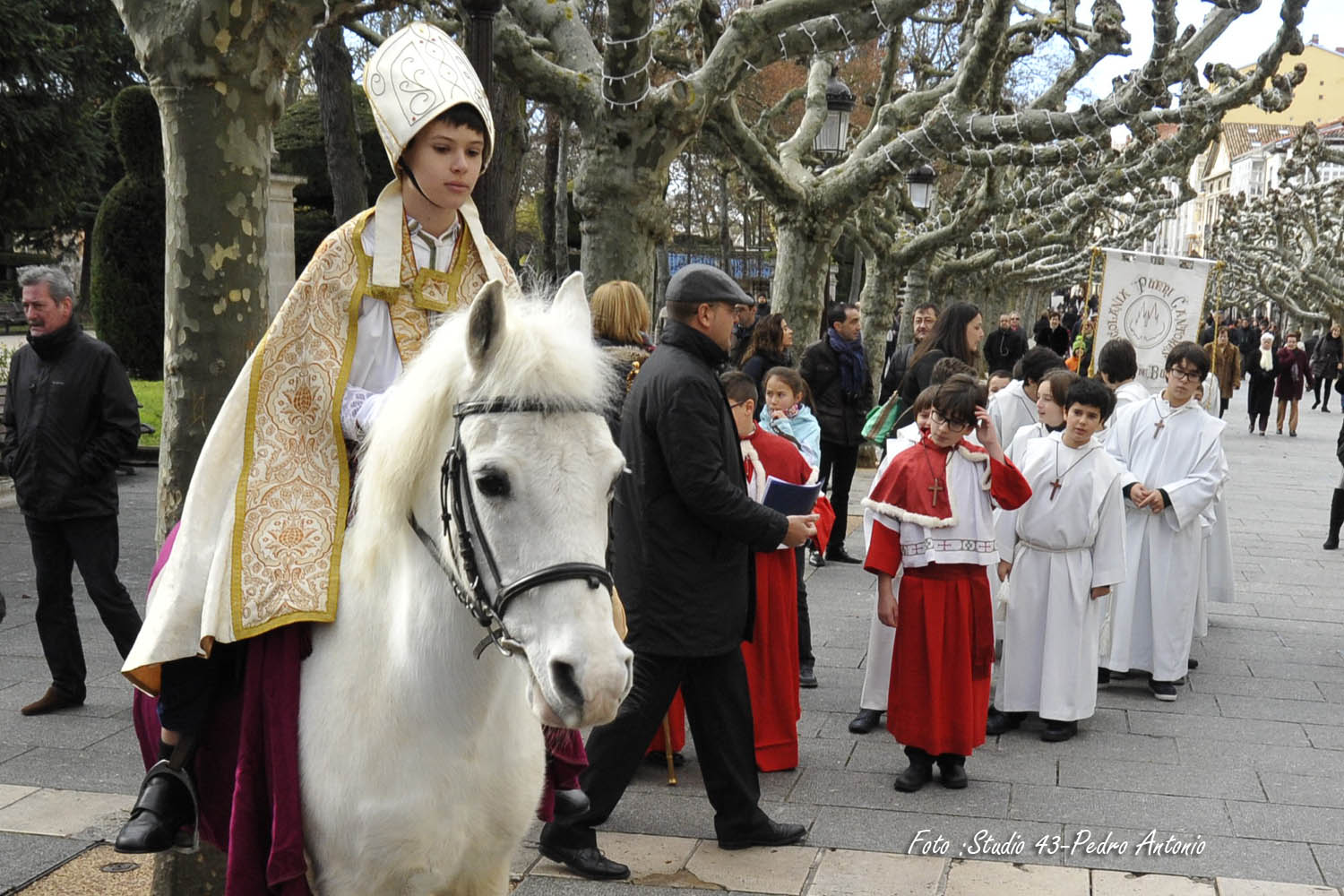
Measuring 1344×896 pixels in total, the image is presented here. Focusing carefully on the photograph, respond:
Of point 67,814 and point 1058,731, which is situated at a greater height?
point 67,814

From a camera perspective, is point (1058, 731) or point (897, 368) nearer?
point (1058, 731)

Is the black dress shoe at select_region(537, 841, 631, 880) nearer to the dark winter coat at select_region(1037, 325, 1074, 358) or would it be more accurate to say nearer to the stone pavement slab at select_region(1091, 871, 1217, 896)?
the stone pavement slab at select_region(1091, 871, 1217, 896)

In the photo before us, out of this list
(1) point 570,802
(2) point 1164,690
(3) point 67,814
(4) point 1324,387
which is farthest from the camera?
(4) point 1324,387

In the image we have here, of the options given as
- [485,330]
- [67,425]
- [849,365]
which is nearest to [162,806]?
[485,330]

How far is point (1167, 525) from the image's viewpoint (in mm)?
7559

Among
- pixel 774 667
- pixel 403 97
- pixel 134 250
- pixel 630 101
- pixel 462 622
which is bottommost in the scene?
pixel 774 667

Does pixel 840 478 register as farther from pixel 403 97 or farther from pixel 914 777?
pixel 403 97

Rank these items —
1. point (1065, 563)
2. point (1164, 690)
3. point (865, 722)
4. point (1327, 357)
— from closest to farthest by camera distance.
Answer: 1. point (865, 722)
2. point (1065, 563)
3. point (1164, 690)
4. point (1327, 357)

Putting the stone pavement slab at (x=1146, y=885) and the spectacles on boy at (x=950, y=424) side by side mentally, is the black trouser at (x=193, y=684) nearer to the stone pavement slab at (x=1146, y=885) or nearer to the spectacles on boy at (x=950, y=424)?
the stone pavement slab at (x=1146, y=885)

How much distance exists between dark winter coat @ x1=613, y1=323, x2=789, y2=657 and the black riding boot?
1.98 meters

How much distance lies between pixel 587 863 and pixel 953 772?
1.92 meters

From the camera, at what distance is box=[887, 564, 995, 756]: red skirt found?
564 cm

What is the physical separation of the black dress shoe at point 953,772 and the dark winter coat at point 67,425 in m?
4.38

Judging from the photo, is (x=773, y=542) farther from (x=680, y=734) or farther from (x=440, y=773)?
(x=440, y=773)
